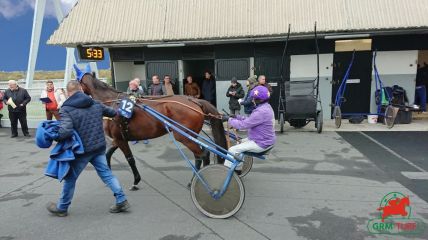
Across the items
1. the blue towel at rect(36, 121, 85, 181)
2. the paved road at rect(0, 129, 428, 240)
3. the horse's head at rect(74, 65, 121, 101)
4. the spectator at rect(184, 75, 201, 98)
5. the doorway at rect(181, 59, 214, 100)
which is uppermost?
the doorway at rect(181, 59, 214, 100)

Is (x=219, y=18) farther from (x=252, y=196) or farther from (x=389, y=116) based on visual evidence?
(x=252, y=196)

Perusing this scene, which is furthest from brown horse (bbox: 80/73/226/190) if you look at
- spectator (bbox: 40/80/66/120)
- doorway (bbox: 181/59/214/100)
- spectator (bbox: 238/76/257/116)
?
doorway (bbox: 181/59/214/100)

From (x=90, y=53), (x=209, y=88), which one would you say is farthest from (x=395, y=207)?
(x=90, y=53)

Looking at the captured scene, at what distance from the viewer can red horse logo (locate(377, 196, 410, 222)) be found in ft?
14.6

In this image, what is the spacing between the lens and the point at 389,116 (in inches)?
384

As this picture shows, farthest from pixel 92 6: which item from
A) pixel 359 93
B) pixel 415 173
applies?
pixel 415 173

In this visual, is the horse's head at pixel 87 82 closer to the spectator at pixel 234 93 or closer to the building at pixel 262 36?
the spectator at pixel 234 93

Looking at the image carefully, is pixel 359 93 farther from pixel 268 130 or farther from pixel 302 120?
pixel 268 130

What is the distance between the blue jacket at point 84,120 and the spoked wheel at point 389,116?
8.44m

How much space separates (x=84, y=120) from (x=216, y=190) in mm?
1938

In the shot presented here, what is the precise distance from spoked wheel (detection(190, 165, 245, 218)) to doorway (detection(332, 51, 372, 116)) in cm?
806

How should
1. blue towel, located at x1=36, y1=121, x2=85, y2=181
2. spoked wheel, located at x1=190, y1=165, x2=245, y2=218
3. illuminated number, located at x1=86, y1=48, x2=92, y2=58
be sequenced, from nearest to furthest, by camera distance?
blue towel, located at x1=36, y1=121, x2=85, y2=181, spoked wheel, located at x1=190, y1=165, x2=245, y2=218, illuminated number, located at x1=86, y1=48, x2=92, y2=58

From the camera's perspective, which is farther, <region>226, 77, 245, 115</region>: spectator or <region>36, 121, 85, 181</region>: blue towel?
<region>226, 77, 245, 115</region>: spectator

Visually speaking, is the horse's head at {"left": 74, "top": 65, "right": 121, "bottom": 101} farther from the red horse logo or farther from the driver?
the red horse logo
